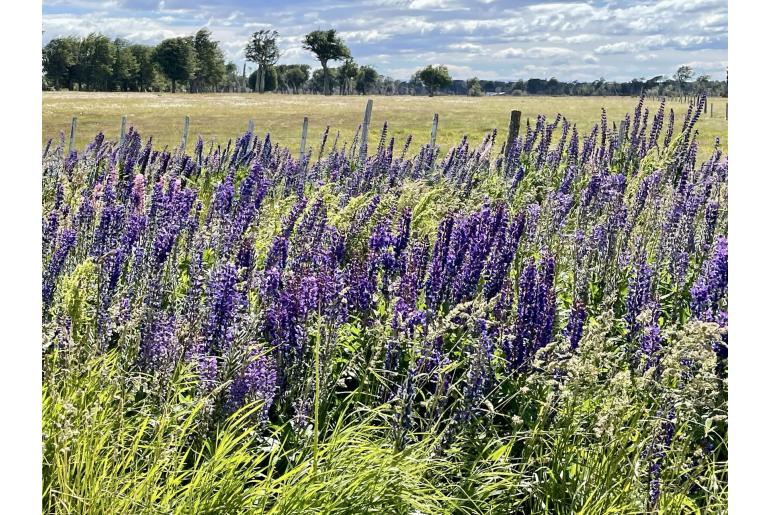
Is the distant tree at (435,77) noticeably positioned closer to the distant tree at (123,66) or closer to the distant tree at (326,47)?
the distant tree at (326,47)

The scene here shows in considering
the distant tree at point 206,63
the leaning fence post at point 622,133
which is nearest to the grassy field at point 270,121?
the leaning fence post at point 622,133

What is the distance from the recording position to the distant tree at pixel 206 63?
99.8 m

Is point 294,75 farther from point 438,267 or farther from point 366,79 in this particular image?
point 438,267

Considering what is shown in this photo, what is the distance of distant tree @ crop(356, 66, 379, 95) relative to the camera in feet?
406

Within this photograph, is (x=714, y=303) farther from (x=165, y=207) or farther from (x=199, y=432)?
(x=165, y=207)

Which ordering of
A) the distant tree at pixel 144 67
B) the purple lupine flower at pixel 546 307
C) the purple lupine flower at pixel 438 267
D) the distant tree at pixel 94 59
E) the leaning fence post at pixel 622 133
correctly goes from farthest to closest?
the distant tree at pixel 144 67 → the distant tree at pixel 94 59 → the leaning fence post at pixel 622 133 → the purple lupine flower at pixel 438 267 → the purple lupine flower at pixel 546 307

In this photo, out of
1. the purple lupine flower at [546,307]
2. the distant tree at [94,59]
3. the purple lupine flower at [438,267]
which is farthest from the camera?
the distant tree at [94,59]

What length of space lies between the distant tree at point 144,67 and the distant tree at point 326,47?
89.3ft

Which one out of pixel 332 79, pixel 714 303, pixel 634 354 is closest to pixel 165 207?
pixel 634 354

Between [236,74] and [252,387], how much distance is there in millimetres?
118473

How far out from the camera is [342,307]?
13.3 ft

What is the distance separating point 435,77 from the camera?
127438 millimetres

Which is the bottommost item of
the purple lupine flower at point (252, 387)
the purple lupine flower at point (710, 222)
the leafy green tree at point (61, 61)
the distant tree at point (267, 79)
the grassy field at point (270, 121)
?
the purple lupine flower at point (252, 387)
